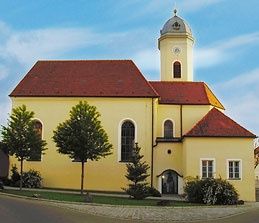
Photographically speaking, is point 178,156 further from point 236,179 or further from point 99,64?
point 99,64

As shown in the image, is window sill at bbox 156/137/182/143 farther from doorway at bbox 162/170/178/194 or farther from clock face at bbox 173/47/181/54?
clock face at bbox 173/47/181/54

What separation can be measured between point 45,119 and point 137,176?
12691mm

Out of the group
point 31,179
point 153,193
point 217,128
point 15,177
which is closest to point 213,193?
point 153,193

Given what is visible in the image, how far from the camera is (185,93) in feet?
145

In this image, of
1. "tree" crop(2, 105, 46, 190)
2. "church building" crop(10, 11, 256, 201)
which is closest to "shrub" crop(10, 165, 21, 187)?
"church building" crop(10, 11, 256, 201)

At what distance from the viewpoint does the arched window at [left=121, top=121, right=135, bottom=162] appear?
40750 millimetres

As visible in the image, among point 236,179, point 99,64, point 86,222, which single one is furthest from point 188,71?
point 86,222

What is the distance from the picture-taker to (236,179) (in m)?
36.4

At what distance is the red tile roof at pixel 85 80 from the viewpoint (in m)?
41.6

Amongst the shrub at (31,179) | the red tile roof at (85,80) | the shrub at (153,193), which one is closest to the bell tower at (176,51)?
the red tile roof at (85,80)

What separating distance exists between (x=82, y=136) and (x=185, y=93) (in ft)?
48.2

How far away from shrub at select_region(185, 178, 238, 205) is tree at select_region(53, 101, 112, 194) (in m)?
7.64

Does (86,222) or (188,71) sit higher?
(188,71)

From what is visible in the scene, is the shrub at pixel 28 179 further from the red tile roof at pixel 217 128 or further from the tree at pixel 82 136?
the red tile roof at pixel 217 128
